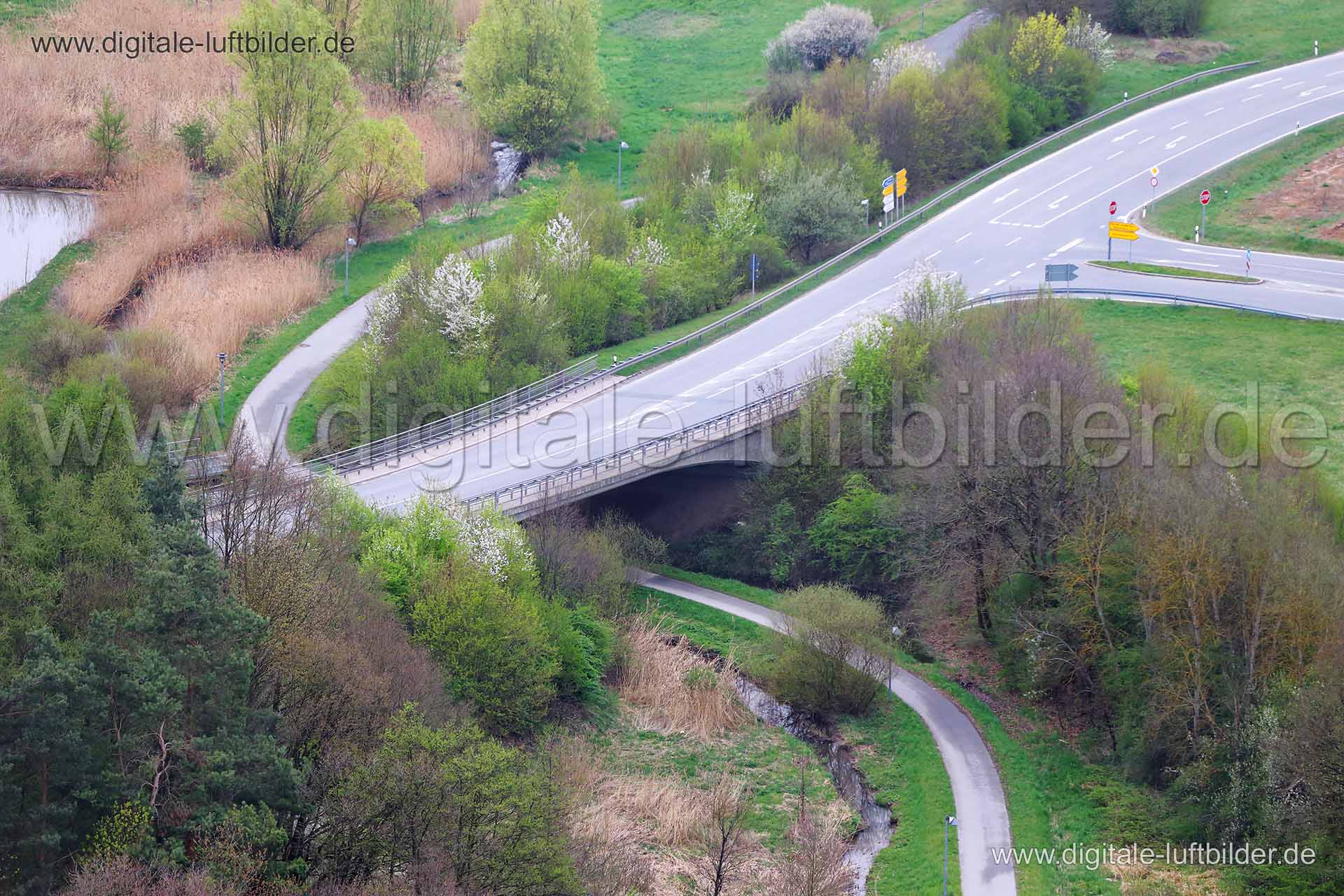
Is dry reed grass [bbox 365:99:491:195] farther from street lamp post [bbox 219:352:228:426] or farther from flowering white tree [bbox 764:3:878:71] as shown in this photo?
street lamp post [bbox 219:352:228:426]

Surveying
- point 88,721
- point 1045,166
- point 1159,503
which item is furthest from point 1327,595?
point 1045,166

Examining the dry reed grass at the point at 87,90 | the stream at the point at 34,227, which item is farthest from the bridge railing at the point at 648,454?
the dry reed grass at the point at 87,90

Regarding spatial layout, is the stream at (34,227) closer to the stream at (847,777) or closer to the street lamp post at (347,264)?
the street lamp post at (347,264)

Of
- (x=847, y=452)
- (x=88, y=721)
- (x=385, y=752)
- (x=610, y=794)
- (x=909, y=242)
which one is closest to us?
(x=88, y=721)

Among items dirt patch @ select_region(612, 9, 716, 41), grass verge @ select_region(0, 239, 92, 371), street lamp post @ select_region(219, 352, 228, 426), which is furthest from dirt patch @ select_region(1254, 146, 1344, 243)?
grass verge @ select_region(0, 239, 92, 371)

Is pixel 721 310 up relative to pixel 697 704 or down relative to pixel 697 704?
up

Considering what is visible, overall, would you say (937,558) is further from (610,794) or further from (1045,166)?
(1045,166)
